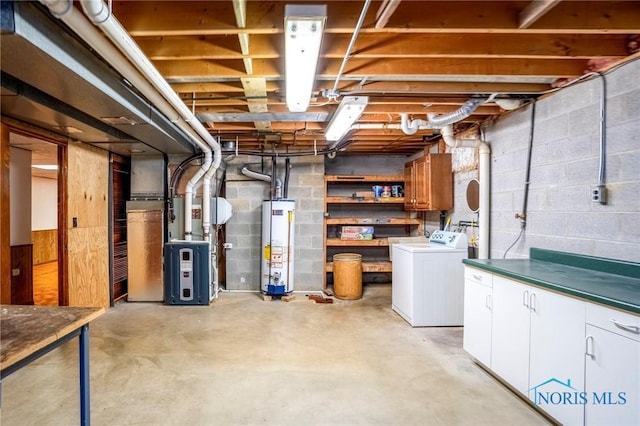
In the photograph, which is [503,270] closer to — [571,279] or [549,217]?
[571,279]

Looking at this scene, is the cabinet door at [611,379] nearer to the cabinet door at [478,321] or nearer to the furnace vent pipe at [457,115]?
the cabinet door at [478,321]

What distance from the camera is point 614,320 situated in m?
1.63

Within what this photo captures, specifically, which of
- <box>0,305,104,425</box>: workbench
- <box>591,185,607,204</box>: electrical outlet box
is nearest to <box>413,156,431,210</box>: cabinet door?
<box>591,185,607,204</box>: electrical outlet box

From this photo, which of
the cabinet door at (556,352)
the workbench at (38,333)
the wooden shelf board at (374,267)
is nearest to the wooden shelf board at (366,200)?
the wooden shelf board at (374,267)

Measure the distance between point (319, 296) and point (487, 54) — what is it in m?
3.87

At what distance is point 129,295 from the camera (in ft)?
15.7

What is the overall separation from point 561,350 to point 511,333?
0.40m

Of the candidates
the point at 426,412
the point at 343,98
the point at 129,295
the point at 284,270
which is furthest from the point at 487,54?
the point at 129,295

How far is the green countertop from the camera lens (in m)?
1.70

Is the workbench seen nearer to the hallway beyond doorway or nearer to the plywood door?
the plywood door

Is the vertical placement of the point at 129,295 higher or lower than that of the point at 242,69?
lower

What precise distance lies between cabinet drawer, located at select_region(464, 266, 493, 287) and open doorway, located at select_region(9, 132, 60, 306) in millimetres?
4374

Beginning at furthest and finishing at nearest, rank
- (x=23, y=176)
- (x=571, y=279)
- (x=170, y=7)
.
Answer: (x=23, y=176) < (x=571, y=279) < (x=170, y=7)

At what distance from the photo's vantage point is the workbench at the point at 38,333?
52.7 inches
